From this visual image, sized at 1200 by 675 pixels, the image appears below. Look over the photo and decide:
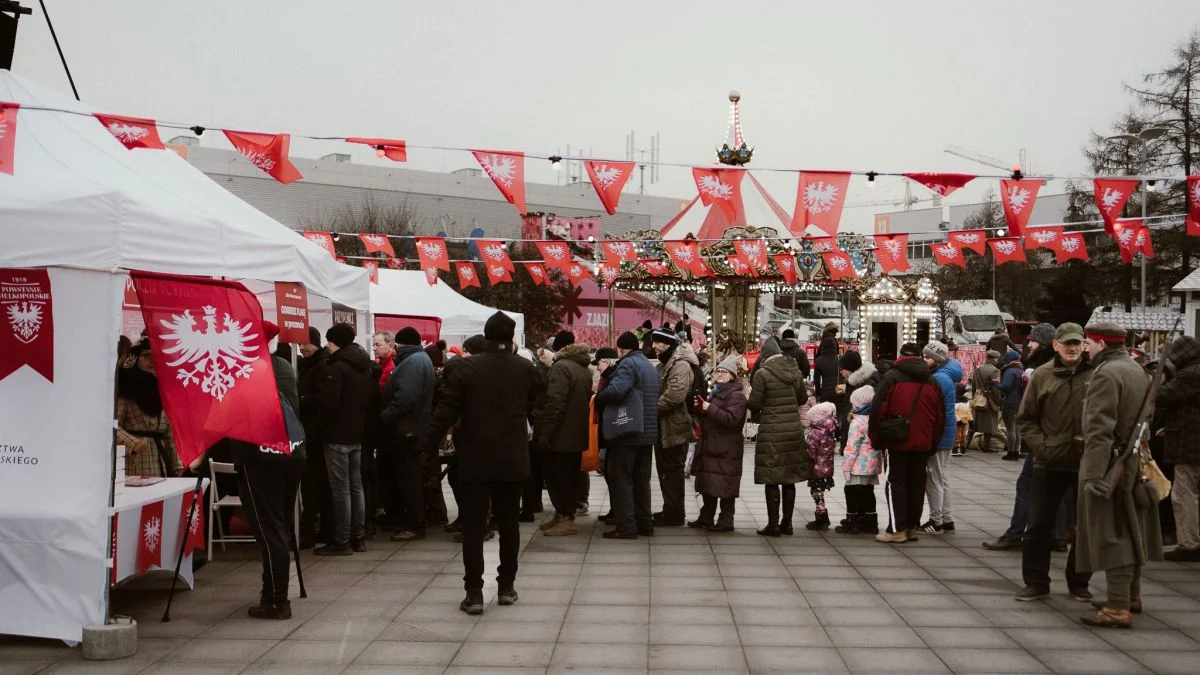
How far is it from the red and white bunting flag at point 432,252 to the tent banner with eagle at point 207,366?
14.4 m

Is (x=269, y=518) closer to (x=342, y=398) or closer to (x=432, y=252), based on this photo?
(x=342, y=398)

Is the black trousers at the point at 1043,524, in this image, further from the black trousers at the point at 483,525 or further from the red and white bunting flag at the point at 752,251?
the red and white bunting flag at the point at 752,251

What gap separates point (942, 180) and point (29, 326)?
8.79 m

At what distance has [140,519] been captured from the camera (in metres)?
7.12

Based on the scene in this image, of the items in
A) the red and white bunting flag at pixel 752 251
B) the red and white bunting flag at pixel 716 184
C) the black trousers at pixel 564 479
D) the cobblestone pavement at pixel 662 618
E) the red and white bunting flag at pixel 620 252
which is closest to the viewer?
the cobblestone pavement at pixel 662 618

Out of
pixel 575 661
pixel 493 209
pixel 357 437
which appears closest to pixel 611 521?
pixel 357 437

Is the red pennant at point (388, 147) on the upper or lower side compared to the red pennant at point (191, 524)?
upper

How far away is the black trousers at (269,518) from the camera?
6922mm

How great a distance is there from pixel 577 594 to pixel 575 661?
176 cm

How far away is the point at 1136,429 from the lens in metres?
6.78

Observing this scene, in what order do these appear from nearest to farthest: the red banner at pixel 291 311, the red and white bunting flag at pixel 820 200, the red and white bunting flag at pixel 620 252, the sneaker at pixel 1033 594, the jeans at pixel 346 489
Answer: the sneaker at pixel 1033 594, the red banner at pixel 291 311, the jeans at pixel 346 489, the red and white bunting flag at pixel 820 200, the red and white bunting flag at pixel 620 252

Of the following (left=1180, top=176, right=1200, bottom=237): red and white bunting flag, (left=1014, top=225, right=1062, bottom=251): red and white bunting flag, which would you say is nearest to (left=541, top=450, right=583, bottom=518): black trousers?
(left=1180, top=176, right=1200, bottom=237): red and white bunting flag

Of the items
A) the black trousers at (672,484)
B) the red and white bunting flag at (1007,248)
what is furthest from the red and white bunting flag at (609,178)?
the red and white bunting flag at (1007,248)

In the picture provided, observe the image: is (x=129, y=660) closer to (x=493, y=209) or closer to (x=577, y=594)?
(x=577, y=594)
